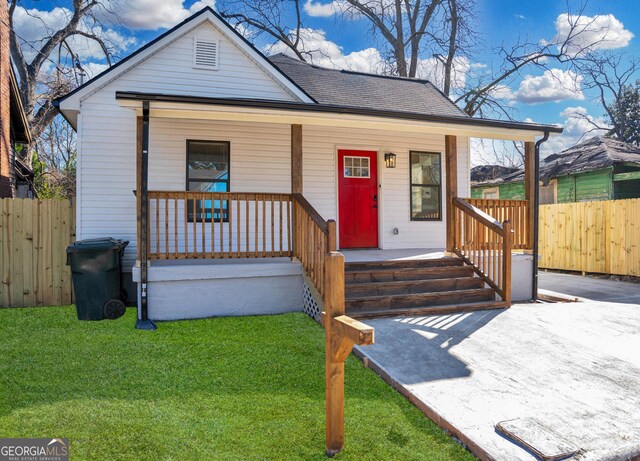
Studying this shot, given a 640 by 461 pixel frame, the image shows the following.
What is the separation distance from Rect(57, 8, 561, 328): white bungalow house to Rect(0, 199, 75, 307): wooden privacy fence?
36cm

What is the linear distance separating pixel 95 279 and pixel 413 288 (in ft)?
14.2

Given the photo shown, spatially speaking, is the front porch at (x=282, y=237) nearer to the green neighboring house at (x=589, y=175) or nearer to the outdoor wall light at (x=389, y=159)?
the outdoor wall light at (x=389, y=159)

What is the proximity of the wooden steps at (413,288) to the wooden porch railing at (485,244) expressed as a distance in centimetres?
16

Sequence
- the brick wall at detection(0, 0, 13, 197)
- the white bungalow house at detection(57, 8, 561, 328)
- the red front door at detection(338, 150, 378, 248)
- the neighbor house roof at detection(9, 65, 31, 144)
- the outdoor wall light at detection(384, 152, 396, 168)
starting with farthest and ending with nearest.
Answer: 1. the neighbor house roof at detection(9, 65, 31, 144)
2. the brick wall at detection(0, 0, 13, 197)
3. the outdoor wall light at detection(384, 152, 396, 168)
4. the red front door at detection(338, 150, 378, 248)
5. the white bungalow house at detection(57, 8, 561, 328)

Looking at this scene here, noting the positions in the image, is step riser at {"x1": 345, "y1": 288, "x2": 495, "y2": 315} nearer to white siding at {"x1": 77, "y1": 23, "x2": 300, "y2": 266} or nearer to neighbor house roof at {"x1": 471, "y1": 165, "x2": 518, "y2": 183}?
A: white siding at {"x1": 77, "y1": 23, "x2": 300, "y2": 266}

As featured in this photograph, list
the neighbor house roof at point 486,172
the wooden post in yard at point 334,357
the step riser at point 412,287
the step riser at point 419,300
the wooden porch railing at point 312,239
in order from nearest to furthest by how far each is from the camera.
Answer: the wooden post in yard at point 334,357, the wooden porch railing at point 312,239, the step riser at point 419,300, the step riser at point 412,287, the neighbor house roof at point 486,172

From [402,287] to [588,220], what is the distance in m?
7.11

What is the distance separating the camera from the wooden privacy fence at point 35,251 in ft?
22.6

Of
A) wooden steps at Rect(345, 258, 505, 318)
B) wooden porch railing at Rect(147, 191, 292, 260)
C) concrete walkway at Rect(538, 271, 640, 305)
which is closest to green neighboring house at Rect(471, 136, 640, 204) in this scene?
concrete walkway at Rect(538, 271, 640, 305)

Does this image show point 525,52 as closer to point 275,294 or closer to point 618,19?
point 618,19

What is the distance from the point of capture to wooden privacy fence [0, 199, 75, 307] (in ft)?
22.6

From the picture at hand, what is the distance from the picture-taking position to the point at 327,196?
27.9ft

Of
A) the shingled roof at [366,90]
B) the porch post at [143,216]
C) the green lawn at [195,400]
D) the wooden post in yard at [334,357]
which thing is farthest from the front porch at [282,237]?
the wooden post in yard at [334,357]

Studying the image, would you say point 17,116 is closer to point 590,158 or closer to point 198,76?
point 198,76
